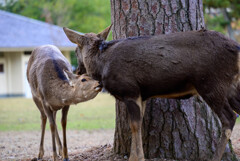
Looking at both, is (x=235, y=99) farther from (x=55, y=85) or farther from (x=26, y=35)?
(x=26, y=35)

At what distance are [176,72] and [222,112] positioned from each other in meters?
0.78

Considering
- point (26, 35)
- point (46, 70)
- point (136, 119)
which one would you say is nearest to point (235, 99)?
point (136, 119)

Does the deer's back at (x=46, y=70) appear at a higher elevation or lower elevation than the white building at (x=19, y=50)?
higher

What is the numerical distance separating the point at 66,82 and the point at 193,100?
1.88 metres

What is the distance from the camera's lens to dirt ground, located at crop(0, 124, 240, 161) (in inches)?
246

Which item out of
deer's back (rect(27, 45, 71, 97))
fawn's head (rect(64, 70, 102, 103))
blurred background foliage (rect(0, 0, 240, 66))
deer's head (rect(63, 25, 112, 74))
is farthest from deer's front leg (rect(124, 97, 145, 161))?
blurred background foliage (rect(0, 0, 240, 66))

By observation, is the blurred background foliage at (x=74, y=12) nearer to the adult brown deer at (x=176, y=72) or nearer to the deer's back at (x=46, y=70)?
the deer's back at (x=46, y=70)

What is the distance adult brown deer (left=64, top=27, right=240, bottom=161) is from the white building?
77.4 ft

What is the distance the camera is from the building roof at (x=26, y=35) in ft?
91.4

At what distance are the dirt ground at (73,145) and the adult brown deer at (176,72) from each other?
1.40 m

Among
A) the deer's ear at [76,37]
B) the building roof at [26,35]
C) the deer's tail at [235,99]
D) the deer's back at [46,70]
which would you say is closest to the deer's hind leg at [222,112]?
the deer's tail at [235,99]

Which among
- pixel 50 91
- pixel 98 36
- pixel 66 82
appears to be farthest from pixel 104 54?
pixel 50 91

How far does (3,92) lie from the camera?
29.5 meters

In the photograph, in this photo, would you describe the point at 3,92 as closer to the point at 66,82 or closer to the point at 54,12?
the point at 54,12
